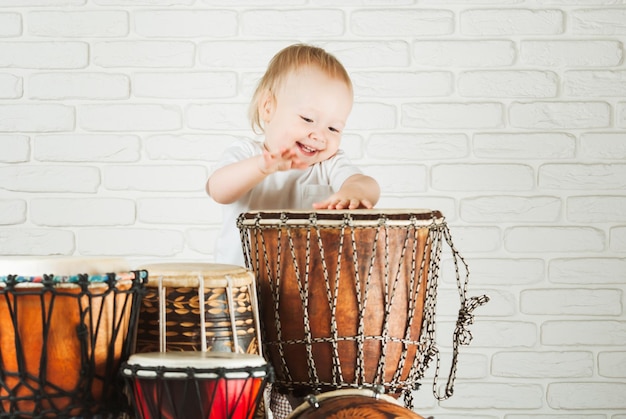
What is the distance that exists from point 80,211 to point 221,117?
0.59 meters

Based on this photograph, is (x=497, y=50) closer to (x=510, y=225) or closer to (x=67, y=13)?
(x=510, y=225)

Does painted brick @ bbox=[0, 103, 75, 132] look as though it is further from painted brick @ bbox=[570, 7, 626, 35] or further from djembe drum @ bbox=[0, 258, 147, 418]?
painted brick @ bbox=[570, 7, 626, 35]

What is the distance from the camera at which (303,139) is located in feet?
6.46

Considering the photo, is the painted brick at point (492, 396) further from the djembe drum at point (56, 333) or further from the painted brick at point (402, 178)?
the djembe drum at point (56, 333)

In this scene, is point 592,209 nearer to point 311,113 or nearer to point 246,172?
point 311,113

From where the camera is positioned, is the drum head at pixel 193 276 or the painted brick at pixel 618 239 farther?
the painted brick at pixel 618 239

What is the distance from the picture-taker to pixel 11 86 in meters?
2.93

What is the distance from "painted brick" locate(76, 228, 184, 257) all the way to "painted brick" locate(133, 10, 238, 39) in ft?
2.25

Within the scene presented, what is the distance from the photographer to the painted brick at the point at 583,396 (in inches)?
114

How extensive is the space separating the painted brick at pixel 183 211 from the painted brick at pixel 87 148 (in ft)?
0.64

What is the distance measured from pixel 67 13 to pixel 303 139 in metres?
1.37

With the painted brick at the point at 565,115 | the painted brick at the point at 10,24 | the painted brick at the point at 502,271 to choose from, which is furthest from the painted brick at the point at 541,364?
the painted brick at the point at 10,24

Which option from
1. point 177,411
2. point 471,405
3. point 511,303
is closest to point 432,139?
point 511,303

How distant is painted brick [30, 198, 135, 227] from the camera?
2.89 m
